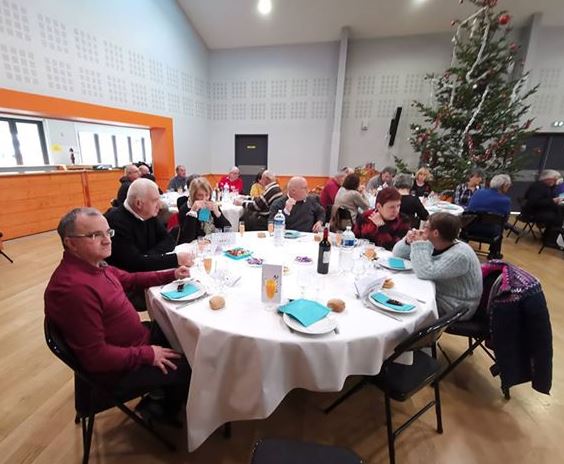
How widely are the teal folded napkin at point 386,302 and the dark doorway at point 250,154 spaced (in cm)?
841

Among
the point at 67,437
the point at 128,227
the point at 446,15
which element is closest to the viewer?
the point at 67,437

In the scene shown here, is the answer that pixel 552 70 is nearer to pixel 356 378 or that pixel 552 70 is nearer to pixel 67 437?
pixel 356 378

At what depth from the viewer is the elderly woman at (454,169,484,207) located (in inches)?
232

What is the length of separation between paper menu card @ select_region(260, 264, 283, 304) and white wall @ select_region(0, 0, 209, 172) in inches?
224

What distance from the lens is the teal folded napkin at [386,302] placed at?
4.77 feet

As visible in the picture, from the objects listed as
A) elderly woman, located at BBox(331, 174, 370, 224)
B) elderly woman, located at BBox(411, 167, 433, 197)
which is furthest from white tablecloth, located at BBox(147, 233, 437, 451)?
elderly woman, located at BBox(411, 167, 433, 197)

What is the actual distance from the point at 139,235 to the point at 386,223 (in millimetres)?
2138

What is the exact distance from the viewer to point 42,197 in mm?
5516

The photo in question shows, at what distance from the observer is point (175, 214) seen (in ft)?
14.4

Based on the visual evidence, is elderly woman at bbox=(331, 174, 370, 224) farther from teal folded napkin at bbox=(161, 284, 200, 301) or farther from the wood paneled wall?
the wood paneled wall

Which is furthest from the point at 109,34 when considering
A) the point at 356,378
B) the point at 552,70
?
the point at 552,70

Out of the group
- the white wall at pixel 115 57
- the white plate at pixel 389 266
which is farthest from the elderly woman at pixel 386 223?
the white wall at pixel 115 57

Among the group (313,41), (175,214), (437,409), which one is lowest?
(437,409)

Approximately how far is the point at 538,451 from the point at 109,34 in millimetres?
8518
